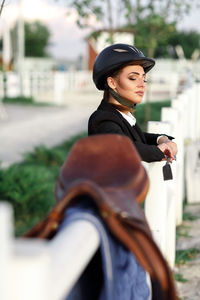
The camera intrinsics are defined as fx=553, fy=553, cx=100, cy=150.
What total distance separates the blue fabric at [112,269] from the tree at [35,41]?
79.5 metres

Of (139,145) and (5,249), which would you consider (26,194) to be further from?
(5,249)

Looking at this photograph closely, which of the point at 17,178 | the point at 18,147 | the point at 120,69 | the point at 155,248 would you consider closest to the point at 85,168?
the point at 155,248

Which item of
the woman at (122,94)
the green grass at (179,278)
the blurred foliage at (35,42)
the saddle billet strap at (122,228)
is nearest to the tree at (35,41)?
the blurred foliage at (35,42)

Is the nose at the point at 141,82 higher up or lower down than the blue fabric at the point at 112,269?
higher up

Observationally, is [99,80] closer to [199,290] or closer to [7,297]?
[199,290]

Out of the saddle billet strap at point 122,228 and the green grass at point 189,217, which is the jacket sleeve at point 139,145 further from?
the green grass at point 189,217

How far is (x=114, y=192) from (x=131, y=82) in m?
1.22

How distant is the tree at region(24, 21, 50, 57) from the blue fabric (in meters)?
79.5

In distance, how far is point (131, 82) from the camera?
8.22ft

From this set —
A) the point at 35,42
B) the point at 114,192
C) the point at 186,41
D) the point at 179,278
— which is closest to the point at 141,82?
the point at 114,192

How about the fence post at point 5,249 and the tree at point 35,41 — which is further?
the tree at point 35,41

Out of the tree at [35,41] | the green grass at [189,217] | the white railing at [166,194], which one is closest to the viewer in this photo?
the white railing at [166,194]

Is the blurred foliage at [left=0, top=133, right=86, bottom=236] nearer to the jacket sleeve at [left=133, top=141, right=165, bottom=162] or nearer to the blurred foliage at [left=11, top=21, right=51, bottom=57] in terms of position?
the jacket sleeve at [left=133, top=141, right=165, bottom=162]

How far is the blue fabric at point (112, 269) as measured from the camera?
127 cm
